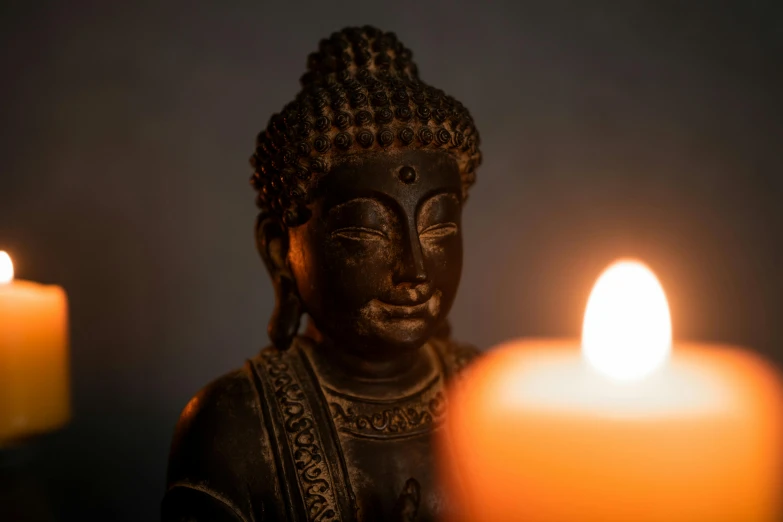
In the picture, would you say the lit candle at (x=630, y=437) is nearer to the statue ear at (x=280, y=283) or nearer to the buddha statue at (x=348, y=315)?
the buddha statue at (x=348, y=315)

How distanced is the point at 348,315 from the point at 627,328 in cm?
67

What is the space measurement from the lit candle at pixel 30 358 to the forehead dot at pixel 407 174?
81 cm

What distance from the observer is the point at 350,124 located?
4.25 feet

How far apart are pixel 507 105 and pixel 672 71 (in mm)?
486

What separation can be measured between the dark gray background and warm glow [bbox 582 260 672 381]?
154 cm

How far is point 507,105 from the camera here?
228cm

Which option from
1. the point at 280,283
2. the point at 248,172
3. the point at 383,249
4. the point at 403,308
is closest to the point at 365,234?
the point at 383,249

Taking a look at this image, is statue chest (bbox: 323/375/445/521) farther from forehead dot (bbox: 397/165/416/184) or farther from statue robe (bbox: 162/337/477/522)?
forehead dot (bbox: 397/165/416/184)

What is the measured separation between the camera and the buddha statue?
128cm

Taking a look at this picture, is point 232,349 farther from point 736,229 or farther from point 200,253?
point 736,229

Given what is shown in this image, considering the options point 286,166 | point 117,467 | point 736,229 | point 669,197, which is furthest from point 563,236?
point 117,467

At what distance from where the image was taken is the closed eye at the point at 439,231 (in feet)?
4.27

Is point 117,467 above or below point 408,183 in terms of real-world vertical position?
below

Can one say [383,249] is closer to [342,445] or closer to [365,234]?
[365,234]
